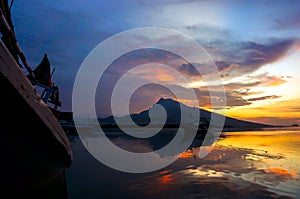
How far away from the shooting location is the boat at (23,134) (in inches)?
83.9

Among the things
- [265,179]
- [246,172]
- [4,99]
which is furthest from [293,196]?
[4,99]

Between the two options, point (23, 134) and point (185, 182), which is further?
point (185, 182)

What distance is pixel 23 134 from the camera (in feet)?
8.12

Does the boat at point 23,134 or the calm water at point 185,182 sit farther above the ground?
the boat at point 23,134

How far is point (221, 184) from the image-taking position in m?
8.41

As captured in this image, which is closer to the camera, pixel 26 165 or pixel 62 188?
pixel 26 165

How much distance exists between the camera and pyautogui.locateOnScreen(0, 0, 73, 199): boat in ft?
6.99

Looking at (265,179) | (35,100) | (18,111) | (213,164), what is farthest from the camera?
(213,164)

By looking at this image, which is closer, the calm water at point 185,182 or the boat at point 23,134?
the boat at point 23,134

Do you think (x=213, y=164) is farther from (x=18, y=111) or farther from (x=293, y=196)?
(x=18, y=111)

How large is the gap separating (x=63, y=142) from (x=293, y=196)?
24.0 ft

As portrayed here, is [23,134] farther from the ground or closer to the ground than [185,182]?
farther from the ground

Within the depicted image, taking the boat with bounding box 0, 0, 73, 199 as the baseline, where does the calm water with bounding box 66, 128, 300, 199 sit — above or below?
below

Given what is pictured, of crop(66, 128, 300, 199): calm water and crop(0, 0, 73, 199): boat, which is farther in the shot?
crop(66, 128, 300, 199): calm water
